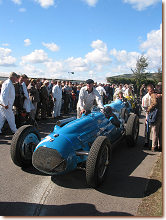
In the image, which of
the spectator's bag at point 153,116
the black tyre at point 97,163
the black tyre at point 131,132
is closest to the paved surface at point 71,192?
the black tyre at point 97,163

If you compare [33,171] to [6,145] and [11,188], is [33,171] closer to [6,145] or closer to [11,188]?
[11,188]

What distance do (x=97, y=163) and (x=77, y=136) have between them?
2.51 feet

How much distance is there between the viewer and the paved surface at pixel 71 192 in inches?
122

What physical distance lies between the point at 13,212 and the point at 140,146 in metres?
4.49

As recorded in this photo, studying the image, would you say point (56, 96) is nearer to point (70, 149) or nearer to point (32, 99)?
point (32, 99)

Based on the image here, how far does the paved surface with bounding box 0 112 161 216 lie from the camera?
3100mm

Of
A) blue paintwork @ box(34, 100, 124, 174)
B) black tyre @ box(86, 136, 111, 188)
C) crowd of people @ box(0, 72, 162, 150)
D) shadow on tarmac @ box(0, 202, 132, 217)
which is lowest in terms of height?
shadow on tarmac @ box(0, 202, 132, 217)

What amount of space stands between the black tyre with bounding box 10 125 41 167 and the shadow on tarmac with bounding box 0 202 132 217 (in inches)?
41.4

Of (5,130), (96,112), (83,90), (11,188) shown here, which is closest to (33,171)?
(11,188)

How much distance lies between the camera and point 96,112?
5.37m

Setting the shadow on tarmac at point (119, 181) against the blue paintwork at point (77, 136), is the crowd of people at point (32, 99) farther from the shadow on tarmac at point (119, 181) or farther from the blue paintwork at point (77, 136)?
the shadow on tarmac at point (119, 181)

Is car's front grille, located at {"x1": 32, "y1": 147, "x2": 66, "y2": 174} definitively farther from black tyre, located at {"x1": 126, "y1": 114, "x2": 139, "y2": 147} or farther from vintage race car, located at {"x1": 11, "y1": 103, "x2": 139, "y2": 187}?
black tyre, located at {"x1": 126, "y1": 114, "x2": 139, "y2": 147}

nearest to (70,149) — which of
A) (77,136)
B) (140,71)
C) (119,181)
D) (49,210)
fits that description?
(77,136)

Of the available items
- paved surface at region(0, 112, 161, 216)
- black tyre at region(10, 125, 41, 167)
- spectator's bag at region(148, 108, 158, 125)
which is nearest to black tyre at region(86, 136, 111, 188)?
paved surface at region(0, 112, 161, 216)
